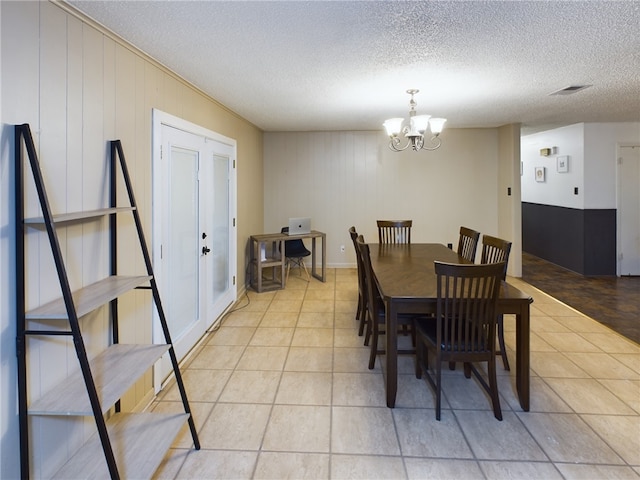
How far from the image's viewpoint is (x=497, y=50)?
2.61 m

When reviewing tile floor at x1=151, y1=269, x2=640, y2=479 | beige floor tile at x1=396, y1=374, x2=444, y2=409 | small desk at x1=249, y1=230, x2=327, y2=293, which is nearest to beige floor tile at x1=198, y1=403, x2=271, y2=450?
tile floor at x1=151, y1=269, x2=640, y2=479

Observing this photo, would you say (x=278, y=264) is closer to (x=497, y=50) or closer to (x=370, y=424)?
(x=370, y=424)

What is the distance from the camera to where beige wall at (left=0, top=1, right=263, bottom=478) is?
4.89 feet

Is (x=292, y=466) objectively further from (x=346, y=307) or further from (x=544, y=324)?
(x=544, y=324)

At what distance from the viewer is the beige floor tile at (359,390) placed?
251 centimetres

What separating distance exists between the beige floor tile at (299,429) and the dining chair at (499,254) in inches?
55.2

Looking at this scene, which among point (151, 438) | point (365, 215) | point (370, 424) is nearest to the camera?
point (151, 438)

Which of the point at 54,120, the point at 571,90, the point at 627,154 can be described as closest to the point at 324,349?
the point at 54,120

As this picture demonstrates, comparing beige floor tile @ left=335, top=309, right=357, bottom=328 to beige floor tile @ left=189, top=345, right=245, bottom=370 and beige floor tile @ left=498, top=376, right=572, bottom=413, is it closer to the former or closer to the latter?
beige floor tile @ left=189, top=345, right=245, bottom=370

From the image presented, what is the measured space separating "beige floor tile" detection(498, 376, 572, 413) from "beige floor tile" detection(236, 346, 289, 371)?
162 cm

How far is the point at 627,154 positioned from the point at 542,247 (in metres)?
2.11

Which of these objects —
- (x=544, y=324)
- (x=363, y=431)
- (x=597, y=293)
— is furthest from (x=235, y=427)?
(x=597, y=293)

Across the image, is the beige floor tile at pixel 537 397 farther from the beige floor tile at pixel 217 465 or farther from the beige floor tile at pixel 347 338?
the beige floor tile at pixel 217 465

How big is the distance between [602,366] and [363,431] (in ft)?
6.79
